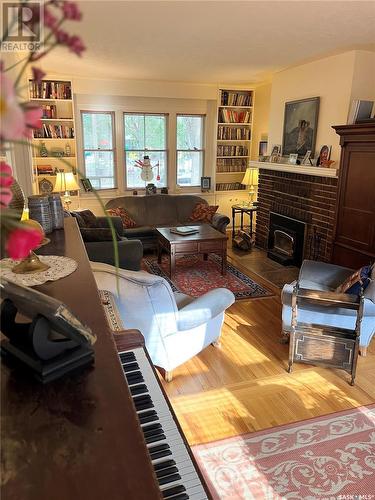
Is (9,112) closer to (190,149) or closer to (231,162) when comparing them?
(190,149)

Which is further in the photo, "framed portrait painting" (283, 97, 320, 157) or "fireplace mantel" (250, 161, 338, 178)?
"framed portrait painting" (283, 97, 320, 157)

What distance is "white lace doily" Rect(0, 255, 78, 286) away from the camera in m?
1.43

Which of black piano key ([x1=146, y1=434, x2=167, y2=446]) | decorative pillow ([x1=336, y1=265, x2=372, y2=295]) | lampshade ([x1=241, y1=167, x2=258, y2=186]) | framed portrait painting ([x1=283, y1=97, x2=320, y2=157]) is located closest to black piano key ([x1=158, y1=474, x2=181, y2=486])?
black piano key ([x1=146, y1=434, x2=167, y2=446])

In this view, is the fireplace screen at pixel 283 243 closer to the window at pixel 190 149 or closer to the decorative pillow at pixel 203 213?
the decorative pillow at pixel 203 213

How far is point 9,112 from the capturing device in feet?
1.43

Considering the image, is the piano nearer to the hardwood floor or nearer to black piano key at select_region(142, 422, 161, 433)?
black piano key at select_region(142, 422, 161, 433)

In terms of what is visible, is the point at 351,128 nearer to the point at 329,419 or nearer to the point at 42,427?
the point at 329,419

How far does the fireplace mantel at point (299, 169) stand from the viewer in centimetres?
416

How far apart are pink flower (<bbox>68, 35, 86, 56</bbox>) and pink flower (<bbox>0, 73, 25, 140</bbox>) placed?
9 centimetres

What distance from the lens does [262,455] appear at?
1938mm

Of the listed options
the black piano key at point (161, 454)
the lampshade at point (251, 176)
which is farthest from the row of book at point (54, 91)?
the black piano key at point (161, 454)

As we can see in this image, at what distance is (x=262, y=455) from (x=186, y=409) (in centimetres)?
54

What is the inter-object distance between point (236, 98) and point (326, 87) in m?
2.42

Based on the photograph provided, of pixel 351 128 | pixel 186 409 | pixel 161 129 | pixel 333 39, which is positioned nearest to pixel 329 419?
pixel 186 409
